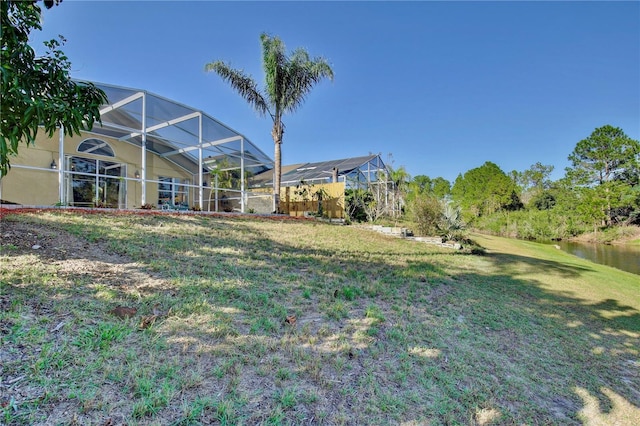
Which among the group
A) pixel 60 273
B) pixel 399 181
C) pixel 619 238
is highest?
pixel 399 181

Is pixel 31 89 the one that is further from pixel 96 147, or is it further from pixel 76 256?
pixel 96 147

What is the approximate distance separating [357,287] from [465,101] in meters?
18.0

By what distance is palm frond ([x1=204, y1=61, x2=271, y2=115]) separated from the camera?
1312 centimetres

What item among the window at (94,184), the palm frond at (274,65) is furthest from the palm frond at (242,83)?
the window at (94,184)

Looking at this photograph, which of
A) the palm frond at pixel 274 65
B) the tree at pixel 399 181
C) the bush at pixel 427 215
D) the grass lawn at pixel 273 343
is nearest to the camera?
the grass lawn at pixel 273 343

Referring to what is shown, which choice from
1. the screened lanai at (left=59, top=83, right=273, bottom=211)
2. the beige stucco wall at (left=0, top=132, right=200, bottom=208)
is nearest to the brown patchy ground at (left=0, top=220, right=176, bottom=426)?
the beige stucco wall at (left=0, top=132, right=200, bottom=208)

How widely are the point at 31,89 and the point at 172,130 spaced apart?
34.7 ft

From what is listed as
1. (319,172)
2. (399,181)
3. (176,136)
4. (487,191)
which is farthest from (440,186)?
(176,136)

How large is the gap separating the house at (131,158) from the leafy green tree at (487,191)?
84.8 ft

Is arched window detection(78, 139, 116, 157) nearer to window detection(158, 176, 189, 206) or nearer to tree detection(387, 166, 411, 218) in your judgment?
window detection(158, 176, 189, 206)

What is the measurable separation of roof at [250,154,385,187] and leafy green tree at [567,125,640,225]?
20656 millimetres

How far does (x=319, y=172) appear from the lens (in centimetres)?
1917

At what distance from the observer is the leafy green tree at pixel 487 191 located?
3272 cm

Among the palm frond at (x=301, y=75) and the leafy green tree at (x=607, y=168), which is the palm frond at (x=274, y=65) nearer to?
the palm frond at (x=301, y=75)
